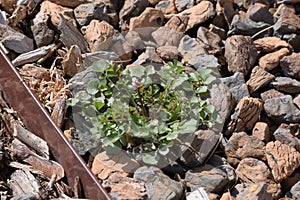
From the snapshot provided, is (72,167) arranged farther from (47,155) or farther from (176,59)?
(176,59)

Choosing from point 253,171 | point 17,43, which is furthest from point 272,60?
point 17,43

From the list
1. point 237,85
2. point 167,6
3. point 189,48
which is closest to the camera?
point 237,85

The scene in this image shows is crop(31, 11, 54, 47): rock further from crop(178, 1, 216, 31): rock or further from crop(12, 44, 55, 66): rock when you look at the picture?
crop(178, 1, 216, 31): rock

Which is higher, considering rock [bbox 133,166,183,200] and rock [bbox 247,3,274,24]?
rock [bbox 247,3,274,24]

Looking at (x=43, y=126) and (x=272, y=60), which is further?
(x=272, y=60)

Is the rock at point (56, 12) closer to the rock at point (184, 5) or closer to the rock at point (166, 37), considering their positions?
the rock at point (166, 37)

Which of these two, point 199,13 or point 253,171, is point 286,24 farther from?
A: point 253,171

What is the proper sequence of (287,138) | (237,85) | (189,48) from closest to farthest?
(287,138), (237,85), (189,48)

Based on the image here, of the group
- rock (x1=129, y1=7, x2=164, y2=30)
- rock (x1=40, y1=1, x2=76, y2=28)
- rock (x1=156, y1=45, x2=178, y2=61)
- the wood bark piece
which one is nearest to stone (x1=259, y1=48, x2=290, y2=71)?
rock (x1=156, y1=45, x2=178, y2=61)
